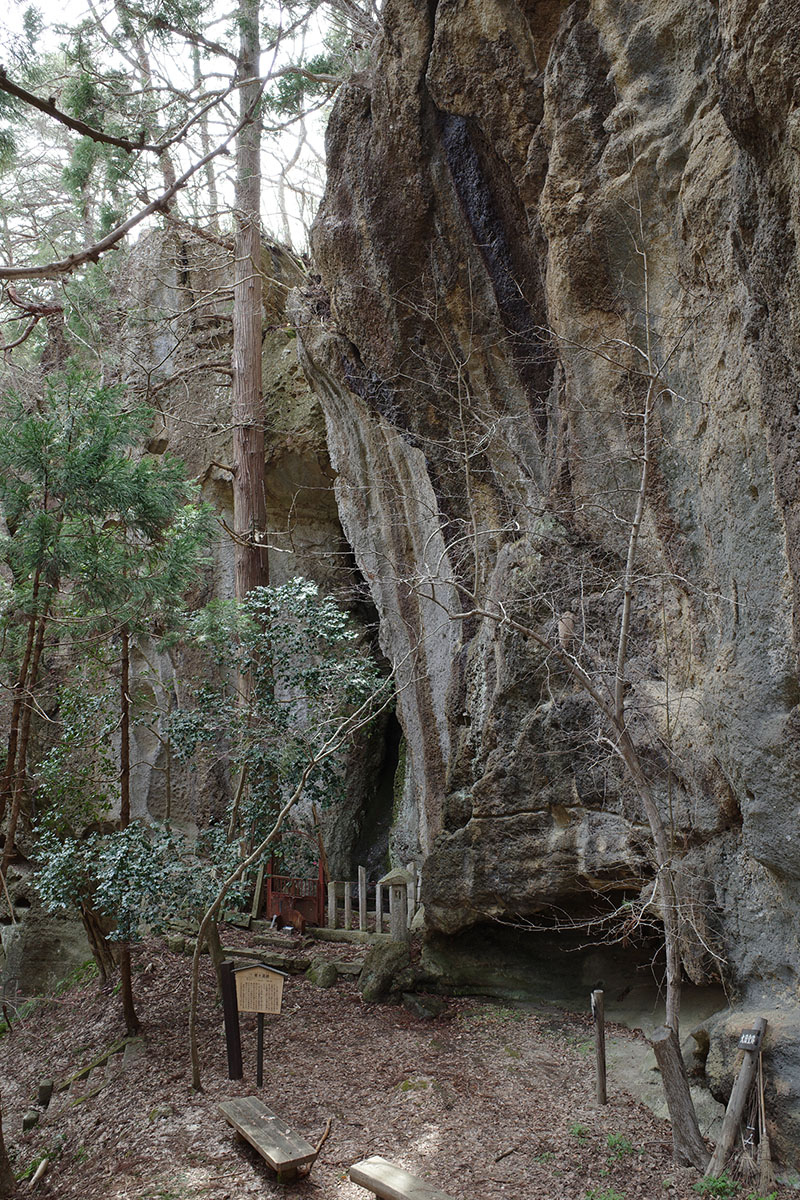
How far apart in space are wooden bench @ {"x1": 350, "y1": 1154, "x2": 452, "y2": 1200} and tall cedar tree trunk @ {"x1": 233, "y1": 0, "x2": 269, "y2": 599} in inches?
262

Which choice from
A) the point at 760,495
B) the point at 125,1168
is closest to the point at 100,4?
the point at 760,495

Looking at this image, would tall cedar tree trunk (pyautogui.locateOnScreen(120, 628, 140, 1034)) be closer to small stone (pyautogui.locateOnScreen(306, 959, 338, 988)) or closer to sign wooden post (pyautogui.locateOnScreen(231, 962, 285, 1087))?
small stone (pyautogui.locateOnScreen(306, 959, 338, 988))

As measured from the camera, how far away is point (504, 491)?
8.45 meters

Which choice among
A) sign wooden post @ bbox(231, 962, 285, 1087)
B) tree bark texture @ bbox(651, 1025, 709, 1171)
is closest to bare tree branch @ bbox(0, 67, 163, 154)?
sign wooden post @ bbox(231, 962, 285, 1087)

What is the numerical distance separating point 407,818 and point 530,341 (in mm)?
6245

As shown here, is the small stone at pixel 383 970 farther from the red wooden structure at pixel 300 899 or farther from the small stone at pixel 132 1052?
the small stone at pixel 132 1052

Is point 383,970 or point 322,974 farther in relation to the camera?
point 322,974

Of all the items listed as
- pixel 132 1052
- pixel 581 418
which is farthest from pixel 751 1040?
pixel 132 1052

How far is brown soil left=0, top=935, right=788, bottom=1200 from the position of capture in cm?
506

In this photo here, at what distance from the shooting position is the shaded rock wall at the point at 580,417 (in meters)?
4.89

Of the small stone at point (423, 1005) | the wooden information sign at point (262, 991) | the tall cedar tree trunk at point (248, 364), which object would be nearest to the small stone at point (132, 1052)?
the wooden information sign at point (262, 991)

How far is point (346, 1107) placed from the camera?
6.09m

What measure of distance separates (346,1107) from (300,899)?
3.98 m

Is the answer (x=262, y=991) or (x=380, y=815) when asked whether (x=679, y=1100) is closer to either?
(x=262, y=991)
